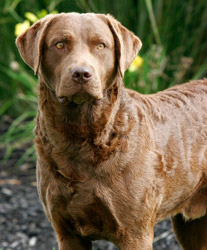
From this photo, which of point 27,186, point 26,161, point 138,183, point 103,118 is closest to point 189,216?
point 138,183

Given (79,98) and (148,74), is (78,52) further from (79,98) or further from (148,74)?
(148,74)

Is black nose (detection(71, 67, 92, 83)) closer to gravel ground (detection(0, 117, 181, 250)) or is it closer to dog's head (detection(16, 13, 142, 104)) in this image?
dog's head (detection(16, 13, 142, 104))

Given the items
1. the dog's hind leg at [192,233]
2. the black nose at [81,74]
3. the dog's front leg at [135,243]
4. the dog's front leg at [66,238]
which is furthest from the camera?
the dog's hind leg at [192,233]

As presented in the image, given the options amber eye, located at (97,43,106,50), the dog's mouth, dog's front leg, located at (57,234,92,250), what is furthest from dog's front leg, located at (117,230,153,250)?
amber eye, located at (97,43,106,50)

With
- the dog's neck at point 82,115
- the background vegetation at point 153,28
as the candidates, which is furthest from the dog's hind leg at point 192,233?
the background vegetation at point 153,28

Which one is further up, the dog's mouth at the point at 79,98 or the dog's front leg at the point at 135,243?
the dog's mouth at the point at 79,98

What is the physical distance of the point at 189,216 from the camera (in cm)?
404

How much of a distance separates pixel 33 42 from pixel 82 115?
51 centimetres

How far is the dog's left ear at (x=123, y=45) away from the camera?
3.42 metres

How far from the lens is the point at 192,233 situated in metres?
4.36

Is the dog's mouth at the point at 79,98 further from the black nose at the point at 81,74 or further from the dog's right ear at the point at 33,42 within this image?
the dog's right ear at the point at 33,42

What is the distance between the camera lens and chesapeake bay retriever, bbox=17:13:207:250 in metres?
3.34

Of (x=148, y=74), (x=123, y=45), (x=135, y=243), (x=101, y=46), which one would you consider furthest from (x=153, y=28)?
(x=135, y=243)

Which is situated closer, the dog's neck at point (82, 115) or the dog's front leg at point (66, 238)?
the dog's neck at point (82, 115)
